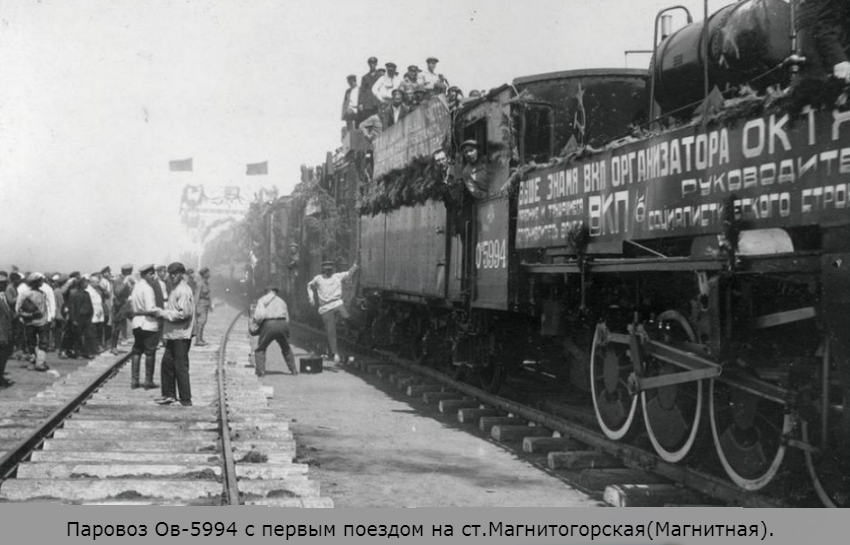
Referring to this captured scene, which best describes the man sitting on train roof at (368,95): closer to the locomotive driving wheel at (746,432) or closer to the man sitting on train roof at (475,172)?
the man sitting on train roof at (475,172)

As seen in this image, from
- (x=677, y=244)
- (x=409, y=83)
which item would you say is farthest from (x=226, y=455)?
(x=409, y=83)

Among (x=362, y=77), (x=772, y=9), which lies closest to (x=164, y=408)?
(x=772, y=9)

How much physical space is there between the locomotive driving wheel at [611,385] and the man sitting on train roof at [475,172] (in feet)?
7.78

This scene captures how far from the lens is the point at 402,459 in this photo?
789cm

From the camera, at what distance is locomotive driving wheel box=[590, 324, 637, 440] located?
7562 millimetres

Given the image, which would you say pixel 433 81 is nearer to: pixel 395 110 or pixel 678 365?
pixel 395 110

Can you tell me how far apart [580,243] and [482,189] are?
262 cm

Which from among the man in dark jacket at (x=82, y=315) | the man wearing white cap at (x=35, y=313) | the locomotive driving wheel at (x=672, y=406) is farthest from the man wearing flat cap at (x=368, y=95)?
the locomotive driving wheel at (x=672, y=406)

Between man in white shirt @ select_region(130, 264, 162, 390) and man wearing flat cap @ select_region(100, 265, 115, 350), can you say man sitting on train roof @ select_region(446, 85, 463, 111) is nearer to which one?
man in white shirt @ select_region(130, 264, 162, 390)

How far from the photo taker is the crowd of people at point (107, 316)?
10195 mm

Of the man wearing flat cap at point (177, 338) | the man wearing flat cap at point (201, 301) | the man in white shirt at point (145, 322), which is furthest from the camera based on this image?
the man wearing flat cap at point (201, 301)

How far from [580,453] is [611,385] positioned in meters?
0.66

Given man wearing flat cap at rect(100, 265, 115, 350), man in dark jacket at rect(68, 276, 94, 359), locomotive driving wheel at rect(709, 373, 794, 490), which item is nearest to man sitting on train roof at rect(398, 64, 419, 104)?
man in dark jacket at rect(68, 276, 94, 359)

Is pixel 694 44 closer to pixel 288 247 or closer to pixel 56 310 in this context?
pixel 56 310
